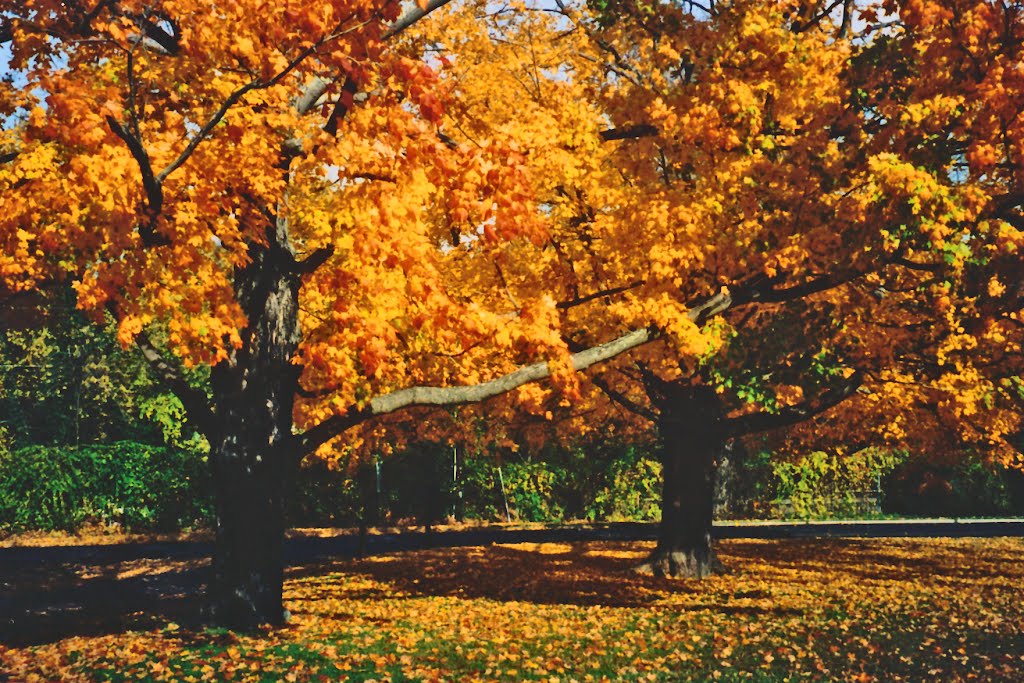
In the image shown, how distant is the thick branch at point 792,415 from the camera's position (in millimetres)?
16672

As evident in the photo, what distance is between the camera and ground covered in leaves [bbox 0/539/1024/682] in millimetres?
9445

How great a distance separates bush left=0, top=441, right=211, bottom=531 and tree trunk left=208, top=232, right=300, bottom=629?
1584 cm

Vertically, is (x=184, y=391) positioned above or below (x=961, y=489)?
above

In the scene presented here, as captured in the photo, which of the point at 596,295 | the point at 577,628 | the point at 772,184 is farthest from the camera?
the point at 596,295

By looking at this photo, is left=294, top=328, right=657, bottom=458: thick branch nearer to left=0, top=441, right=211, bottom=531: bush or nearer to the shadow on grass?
the shadow on grass

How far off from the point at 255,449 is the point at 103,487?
651 inches

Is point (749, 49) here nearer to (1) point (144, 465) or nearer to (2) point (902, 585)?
(2) point (902, 585)

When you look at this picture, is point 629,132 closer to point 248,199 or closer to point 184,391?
point 248,199

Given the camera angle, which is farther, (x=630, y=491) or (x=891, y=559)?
(x=630, y=491)

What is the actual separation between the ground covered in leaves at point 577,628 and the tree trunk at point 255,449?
22.5 inches

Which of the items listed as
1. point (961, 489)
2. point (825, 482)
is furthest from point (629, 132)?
point (961, 489)

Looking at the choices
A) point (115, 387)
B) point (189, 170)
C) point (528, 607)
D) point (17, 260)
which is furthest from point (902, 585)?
point (115, 387)

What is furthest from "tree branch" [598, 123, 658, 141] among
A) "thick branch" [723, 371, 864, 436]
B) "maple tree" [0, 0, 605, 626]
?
"thick branch" [723, 371, 864, 436]

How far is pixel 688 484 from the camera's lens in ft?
59.6
